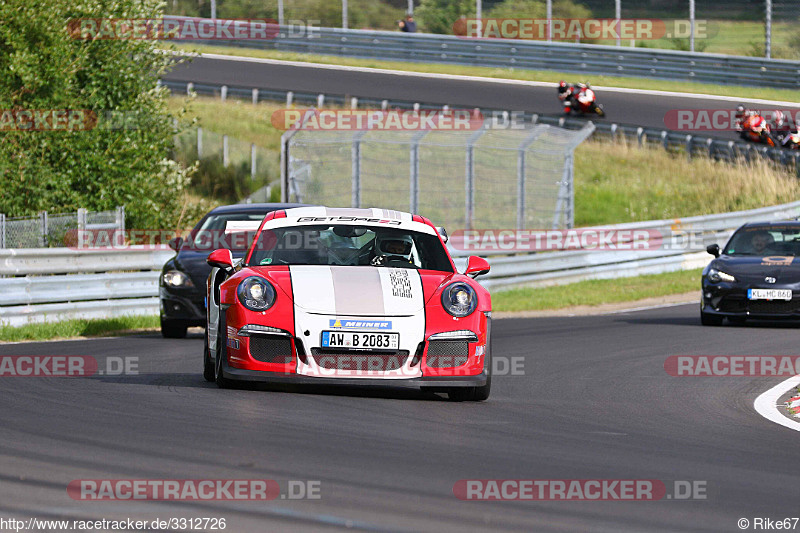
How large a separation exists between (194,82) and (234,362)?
101 feet

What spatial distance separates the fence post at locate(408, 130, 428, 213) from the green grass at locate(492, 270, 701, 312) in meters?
2.83

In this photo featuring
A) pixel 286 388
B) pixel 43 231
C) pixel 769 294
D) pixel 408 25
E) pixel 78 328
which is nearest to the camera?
pixel 286 388

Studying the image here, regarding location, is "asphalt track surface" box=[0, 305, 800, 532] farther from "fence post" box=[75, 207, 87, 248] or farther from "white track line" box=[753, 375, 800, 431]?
"fence post" box=[75, 207, 87, 248]

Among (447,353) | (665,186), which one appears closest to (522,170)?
(665,186)

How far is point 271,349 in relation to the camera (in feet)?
27.7

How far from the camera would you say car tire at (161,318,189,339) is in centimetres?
1441

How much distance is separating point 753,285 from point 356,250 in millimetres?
8241

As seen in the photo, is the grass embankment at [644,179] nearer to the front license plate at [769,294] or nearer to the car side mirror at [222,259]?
the front license plate at [769,294]

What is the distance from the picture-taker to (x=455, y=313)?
8.65 metres

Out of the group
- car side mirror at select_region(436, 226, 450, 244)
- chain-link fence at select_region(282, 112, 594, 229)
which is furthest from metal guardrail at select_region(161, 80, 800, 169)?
car side mirror at select_region(436, 226, 450, 244)

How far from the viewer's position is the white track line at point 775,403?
27.6 ft

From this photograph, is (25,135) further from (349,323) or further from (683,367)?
(349,323)

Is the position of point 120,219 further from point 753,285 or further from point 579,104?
point 579,104

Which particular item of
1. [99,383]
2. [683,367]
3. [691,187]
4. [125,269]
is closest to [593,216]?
[691,187]
